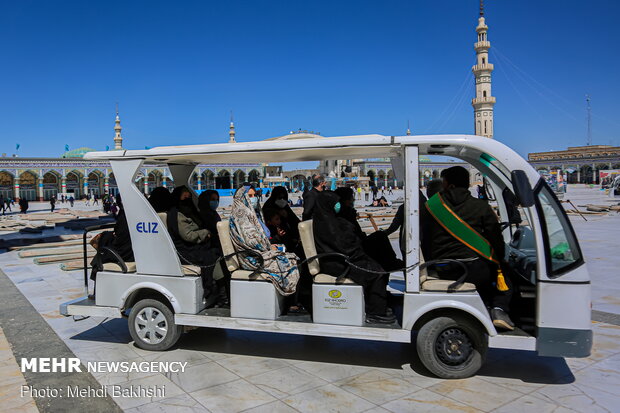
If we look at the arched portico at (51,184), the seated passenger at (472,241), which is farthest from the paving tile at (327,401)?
the arched portico at (51,184)

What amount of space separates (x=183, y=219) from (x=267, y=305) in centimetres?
142

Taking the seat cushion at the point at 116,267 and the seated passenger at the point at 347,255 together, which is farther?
the seat cushion at the point at 116,267

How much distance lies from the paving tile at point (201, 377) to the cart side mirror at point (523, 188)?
295 centimetres

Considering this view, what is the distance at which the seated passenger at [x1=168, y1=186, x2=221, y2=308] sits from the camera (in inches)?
195

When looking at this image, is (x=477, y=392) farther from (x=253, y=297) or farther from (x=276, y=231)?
(x=276, y=231)

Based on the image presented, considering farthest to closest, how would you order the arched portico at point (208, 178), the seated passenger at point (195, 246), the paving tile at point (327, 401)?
1. the arched portico at point (208, 178)
2. the seated passenger at point (195, 246)
3. the paving tile at point (327, 401)

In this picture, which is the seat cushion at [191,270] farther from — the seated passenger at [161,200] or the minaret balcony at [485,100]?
the minaret balcony at [485,100]

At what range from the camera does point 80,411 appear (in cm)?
361

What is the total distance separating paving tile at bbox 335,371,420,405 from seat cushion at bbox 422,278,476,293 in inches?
33.1

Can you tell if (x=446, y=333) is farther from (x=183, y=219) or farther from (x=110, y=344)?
(x=110, y=344)

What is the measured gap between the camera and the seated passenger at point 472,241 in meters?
4.12

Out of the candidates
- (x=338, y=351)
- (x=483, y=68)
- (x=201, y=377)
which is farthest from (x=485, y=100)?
(x=201, y=377)

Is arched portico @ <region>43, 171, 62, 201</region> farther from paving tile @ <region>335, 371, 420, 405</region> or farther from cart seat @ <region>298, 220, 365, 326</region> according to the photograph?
paving tile @ <region>335, 371, 420, 405</region>

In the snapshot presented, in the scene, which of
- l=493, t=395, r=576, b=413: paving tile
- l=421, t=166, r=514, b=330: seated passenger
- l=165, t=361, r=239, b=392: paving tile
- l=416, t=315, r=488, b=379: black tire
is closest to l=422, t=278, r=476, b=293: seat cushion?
l=421, t=166, r=514, b=330: seated passenger
